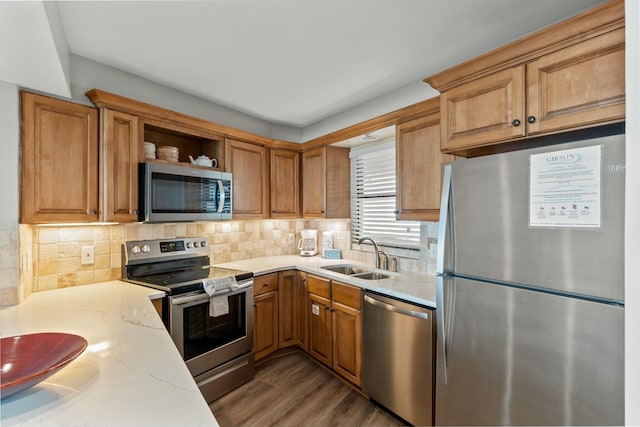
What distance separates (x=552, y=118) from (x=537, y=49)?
1.07 ft

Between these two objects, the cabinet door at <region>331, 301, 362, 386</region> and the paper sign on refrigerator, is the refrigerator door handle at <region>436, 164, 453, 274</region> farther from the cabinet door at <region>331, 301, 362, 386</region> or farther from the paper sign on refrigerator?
the cabinet door at <region>331, 301, 362, 386</region>

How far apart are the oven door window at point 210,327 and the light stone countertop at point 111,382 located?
0.66m

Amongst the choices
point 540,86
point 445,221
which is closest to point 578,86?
point 540,86

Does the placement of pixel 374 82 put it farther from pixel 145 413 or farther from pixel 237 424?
pixel 237 424

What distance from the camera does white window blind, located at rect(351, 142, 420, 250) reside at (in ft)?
9.21

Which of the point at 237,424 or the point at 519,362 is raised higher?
the point at 519,362

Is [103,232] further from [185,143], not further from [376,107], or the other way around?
[376,107]

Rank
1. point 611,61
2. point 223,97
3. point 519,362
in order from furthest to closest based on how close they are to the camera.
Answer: point 223,97 → point 519,362 → point 611,61

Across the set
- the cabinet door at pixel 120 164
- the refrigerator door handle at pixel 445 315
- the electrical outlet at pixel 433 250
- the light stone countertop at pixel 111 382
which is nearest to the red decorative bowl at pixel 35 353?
the light stone countertop at pixel 111 382

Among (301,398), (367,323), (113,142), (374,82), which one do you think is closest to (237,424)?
(301,398)

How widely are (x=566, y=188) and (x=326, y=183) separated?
218 centimetres

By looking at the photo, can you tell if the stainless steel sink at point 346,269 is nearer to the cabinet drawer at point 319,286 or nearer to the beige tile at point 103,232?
the cabinet drawer at point 319,286

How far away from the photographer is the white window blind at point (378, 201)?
281cm

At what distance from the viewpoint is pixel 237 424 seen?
2004mm
